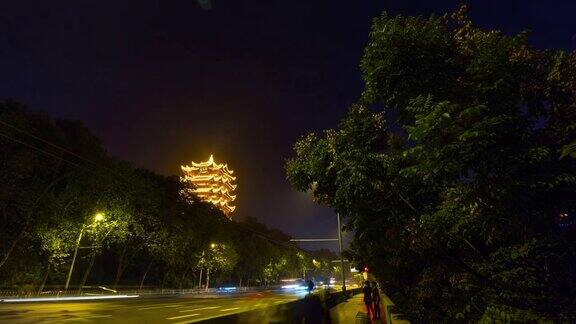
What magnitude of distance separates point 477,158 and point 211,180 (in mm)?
137404

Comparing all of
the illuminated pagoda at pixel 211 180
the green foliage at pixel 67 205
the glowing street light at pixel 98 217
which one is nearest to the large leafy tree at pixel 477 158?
the green foliage at pixel 67 205

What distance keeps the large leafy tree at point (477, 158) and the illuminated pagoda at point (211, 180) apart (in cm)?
13014

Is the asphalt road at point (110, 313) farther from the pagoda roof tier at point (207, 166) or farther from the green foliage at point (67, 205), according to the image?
the pagoda roof tier at point (207, 166)

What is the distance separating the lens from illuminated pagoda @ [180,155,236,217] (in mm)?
138125

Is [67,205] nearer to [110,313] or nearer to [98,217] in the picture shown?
[98,217]

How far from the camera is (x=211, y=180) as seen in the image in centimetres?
14050

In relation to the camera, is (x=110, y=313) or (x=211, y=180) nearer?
(x=110, y=313)

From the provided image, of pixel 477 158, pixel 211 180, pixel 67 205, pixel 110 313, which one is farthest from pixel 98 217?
pixel 211 180

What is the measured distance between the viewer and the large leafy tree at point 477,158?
19.2 feet

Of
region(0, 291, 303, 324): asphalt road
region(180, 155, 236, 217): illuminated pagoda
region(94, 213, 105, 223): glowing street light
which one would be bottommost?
region(0, 291, 303, 324): asphalt road

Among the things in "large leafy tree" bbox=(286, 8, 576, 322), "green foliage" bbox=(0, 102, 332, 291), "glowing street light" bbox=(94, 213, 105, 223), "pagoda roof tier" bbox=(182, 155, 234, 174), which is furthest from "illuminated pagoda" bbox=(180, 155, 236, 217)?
"large leafy tree" bbox=(286, 8, 576, 322)

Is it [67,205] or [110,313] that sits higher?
[67,205]

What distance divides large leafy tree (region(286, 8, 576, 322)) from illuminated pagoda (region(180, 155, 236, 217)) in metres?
130

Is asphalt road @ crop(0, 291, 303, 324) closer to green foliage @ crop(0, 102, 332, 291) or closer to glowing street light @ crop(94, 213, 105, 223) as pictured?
green foliage @ crop(0, 102, 332, 291)
